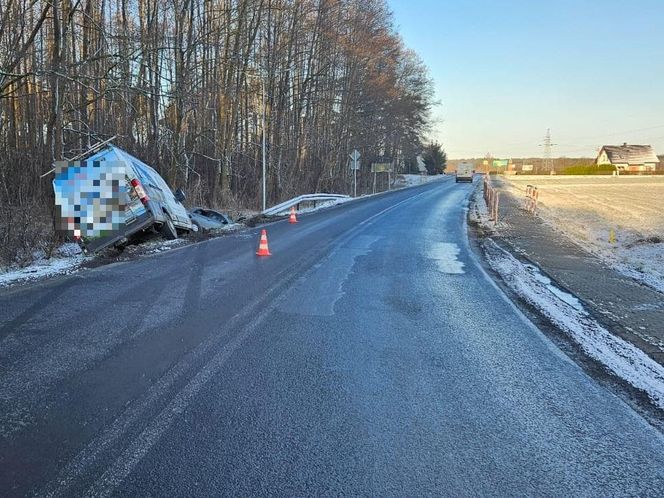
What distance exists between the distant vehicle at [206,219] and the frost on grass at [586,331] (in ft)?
33.3

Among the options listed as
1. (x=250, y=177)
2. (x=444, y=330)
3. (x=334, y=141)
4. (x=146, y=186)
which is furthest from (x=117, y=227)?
(x=334, y=141)

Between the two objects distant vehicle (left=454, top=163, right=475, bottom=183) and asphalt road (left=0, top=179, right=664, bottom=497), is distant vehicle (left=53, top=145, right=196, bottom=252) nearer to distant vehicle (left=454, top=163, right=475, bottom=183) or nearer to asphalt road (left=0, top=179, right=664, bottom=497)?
asphalt road (left=0, top=179, right=664, bottom=497)

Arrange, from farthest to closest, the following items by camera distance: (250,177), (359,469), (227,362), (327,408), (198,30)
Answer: (250,177) < (198,30) < (227,362) < (327,408) < (359,469)

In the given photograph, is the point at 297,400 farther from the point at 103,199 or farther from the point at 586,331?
the point at 103,199

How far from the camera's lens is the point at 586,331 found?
20.5 ft

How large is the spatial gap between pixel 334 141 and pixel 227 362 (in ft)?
129

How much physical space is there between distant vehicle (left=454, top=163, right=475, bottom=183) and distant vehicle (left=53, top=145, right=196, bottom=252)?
65.2m

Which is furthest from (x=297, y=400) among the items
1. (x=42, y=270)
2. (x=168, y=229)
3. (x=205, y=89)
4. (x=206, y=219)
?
(x=205, y=89)

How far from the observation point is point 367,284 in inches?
342

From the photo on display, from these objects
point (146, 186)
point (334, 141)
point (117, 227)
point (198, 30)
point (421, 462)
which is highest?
point (198, 30)

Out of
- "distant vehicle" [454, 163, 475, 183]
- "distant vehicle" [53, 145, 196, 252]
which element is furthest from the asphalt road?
"distant vehicle" [454, 163, 475, 183]

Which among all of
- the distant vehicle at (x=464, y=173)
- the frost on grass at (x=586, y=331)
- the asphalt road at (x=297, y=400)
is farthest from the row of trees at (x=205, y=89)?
the distant vehicle at (x=464, y=173)

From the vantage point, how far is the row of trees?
52.3ft

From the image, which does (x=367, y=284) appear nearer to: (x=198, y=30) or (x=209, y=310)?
(x=209, y=310)
